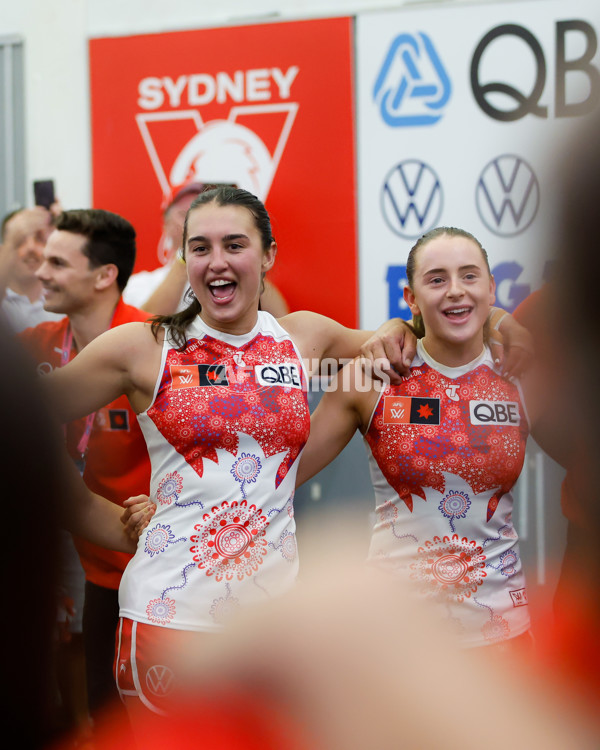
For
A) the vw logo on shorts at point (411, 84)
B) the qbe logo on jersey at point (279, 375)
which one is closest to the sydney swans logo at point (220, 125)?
the vw logo on shorts at point (411, 84)

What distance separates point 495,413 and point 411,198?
2202 mm

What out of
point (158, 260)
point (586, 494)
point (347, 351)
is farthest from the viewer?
point (158, 260)

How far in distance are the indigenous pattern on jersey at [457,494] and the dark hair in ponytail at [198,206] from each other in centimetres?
52

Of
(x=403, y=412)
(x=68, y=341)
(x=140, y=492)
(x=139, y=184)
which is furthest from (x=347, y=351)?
(x=139, y=184)

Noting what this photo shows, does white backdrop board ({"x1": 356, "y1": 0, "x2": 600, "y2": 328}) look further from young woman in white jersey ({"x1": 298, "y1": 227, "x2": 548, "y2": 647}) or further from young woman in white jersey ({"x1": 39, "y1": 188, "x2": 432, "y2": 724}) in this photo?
young woman in white jersey ({"x1": 39, "y1": 188, "x2": 432, "y2": 724})

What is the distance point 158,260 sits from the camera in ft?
14.6

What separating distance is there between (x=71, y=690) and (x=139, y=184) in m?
2.61

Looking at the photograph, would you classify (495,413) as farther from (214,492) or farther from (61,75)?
(61,75)

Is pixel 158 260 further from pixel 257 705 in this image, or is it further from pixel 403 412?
pixel 257 705

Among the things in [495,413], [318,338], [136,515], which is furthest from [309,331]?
[136,515]

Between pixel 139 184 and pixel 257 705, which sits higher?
pixel 139 184

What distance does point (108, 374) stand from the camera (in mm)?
2012

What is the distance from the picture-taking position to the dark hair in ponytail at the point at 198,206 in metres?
2.07

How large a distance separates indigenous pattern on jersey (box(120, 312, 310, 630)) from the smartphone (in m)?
2.64
